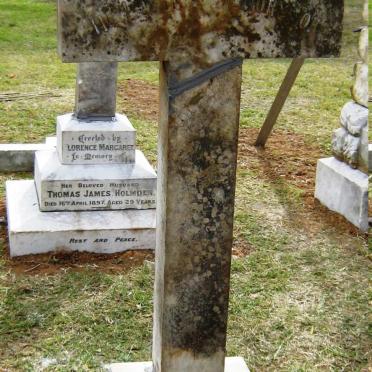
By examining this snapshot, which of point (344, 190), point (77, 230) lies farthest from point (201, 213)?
point (344, 190)

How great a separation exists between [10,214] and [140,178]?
3.21 feet

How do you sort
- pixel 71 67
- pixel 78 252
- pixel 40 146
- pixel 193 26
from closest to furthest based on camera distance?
1. pixel 193 26
2. pixel 78 252
3. pixel 40 146
4. pixel 71 67

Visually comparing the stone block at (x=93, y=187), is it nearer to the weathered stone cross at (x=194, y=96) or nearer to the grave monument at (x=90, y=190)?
the grave monument at (x=90, y=190)

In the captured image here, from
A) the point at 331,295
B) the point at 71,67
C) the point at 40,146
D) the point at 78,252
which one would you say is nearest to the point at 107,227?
the point at 78,252

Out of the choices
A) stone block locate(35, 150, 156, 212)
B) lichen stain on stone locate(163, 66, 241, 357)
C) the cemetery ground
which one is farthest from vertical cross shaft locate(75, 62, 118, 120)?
lichen stain on stone locate(163, 66, 241, 357)

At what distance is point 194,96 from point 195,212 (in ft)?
1.55

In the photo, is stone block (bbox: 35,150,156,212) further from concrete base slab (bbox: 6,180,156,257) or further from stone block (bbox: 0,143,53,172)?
stone block (bbox: 0,143,53,172)

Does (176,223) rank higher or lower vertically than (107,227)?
higher

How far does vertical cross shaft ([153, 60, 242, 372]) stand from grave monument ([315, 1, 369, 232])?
9.49 feet

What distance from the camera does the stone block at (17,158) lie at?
7.00m

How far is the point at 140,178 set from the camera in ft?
18.5

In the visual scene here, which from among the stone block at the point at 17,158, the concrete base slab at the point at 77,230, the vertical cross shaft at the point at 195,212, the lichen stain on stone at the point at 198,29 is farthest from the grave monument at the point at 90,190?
the lichen stain on stone at the point at 198,29

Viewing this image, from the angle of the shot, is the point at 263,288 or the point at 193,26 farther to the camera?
the point at 263,288

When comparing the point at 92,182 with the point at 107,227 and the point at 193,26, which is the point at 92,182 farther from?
the point at 193,26
